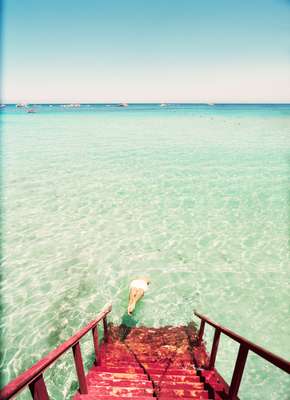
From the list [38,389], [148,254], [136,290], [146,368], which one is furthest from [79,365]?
[148,254]

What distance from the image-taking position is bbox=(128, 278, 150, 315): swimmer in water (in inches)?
294

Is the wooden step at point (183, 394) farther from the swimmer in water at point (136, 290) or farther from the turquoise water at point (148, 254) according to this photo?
the swimmer in water at point (136, 290)

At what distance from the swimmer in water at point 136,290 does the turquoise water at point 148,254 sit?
32cm

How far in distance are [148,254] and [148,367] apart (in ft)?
17.5

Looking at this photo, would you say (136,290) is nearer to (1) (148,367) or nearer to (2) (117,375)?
(1) (148,367)

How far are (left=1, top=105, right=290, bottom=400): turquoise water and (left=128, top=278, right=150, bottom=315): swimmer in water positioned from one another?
1.04ft

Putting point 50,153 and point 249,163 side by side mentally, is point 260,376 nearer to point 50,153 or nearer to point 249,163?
point 249,163

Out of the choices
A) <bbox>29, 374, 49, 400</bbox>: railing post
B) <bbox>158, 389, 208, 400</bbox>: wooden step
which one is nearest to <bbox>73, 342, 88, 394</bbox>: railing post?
<bbox>29, 374, 49, 400</bbox>: railing post

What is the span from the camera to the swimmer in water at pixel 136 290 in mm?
7457

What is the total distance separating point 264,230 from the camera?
1158 cm

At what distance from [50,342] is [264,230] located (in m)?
9.83

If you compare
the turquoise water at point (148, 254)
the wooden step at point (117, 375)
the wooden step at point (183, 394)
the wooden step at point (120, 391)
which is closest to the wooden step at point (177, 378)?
the wooden step at point (117, 375)

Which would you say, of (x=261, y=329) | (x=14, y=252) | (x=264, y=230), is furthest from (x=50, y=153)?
(x=261, y=329)

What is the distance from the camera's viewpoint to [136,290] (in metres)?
7.89
